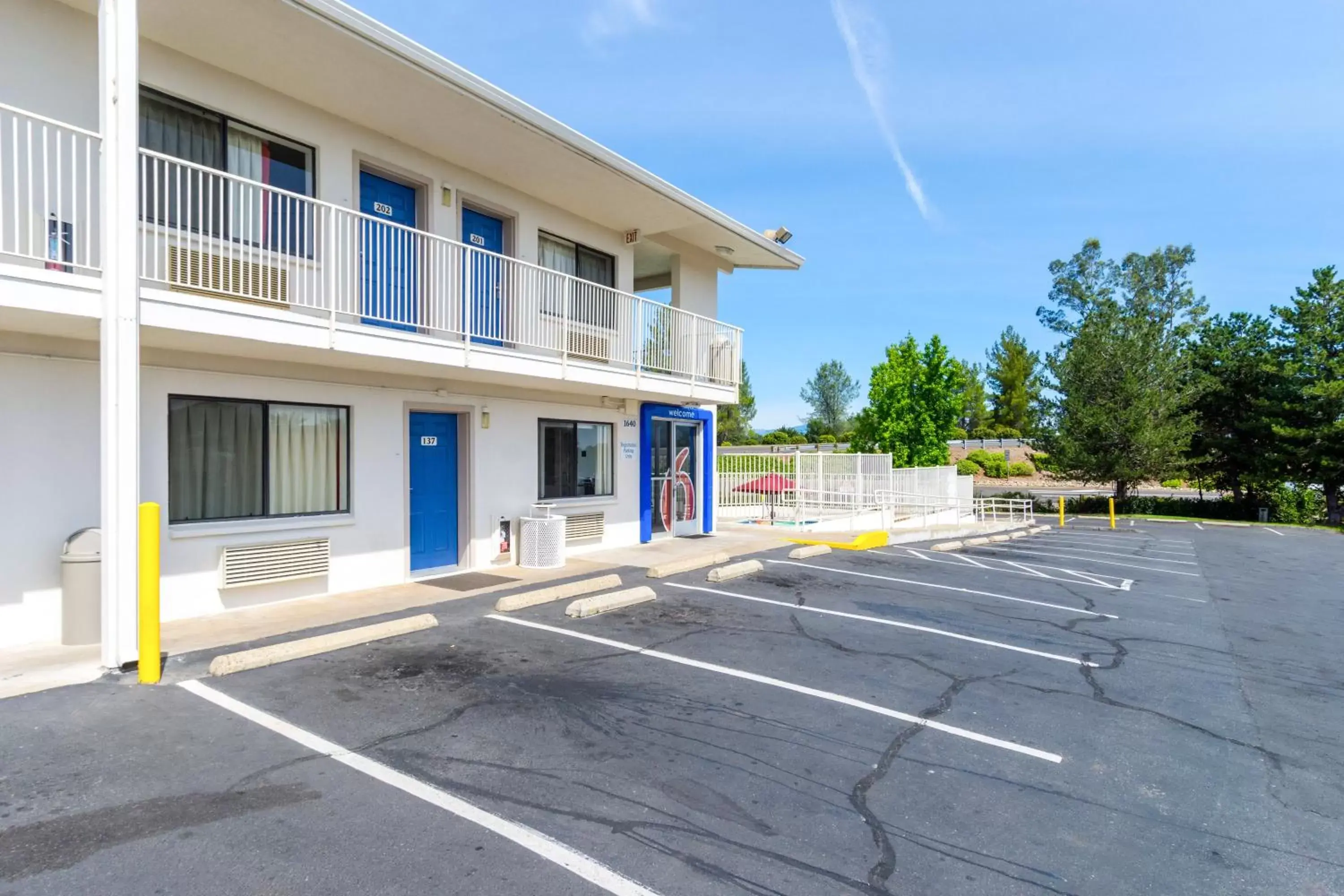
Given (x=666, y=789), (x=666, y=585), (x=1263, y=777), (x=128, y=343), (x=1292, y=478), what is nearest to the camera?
(x=666, y=789)

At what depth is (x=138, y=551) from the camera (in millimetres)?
5863

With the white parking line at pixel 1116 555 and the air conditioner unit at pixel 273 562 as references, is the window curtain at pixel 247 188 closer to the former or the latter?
the air conditioner unit at pixel 273 562

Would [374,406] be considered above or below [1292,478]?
above

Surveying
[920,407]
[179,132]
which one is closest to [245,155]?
[179,132]

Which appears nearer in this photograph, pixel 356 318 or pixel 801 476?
pixel 356 318

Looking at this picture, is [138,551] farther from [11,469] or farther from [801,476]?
[801,476]

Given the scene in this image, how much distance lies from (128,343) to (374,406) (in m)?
3.87

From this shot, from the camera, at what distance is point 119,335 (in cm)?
579

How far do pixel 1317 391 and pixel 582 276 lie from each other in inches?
1298

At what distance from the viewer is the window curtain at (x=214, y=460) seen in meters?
7.88

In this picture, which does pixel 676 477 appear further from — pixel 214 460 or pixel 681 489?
pixel 214 460

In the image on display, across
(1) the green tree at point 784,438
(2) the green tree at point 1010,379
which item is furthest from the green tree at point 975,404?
(1) the green tree at point 784,438

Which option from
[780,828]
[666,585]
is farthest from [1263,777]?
[666,585]

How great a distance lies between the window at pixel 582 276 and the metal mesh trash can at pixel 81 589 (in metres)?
6.55
